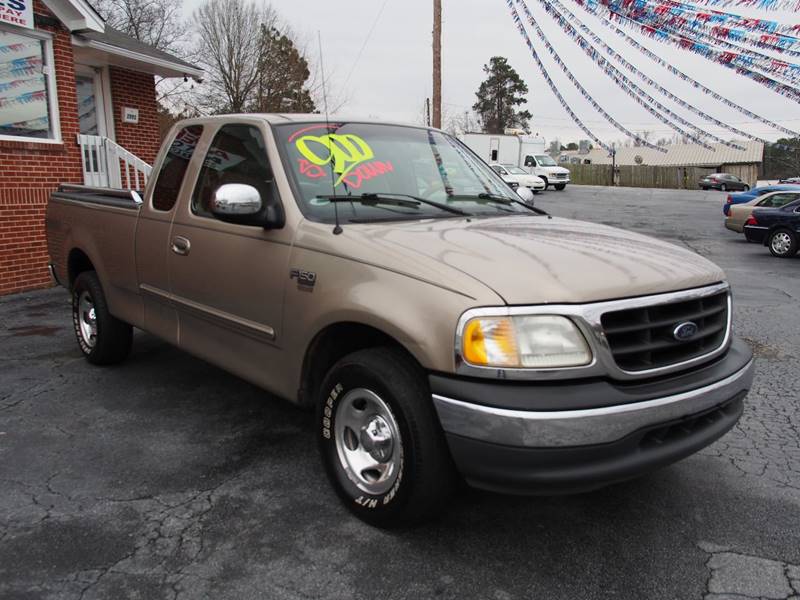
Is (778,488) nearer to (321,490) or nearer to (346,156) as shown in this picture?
(321,490)

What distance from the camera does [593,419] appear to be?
2.32 m

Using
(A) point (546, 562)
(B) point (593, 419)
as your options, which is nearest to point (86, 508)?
(A) point (546, 562)

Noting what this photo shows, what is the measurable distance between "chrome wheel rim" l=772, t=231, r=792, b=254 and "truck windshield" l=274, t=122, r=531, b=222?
490 inches

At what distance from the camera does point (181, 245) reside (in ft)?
12.8

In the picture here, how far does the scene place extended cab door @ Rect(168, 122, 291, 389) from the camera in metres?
3.30

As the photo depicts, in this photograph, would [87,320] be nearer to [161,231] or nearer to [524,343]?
[161,231]

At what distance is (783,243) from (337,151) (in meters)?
13.6

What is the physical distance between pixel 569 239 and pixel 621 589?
1.52 metres

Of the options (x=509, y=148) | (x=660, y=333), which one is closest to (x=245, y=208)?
(x=660, y=333)

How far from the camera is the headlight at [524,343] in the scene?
2.38m

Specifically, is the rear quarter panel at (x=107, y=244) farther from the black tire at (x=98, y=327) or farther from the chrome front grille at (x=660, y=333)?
the chrome front grille at (x=660, y=333)

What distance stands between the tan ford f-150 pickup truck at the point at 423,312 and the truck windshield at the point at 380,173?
0.04ft

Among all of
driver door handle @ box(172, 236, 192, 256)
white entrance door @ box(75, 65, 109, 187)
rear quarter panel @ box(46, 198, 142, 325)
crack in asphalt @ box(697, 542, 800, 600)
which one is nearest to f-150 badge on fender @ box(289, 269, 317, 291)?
driver door handle @ box(172, 236, 192, 256)

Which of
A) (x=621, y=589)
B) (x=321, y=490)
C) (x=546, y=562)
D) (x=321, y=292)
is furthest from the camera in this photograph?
(x=321, y=490)
